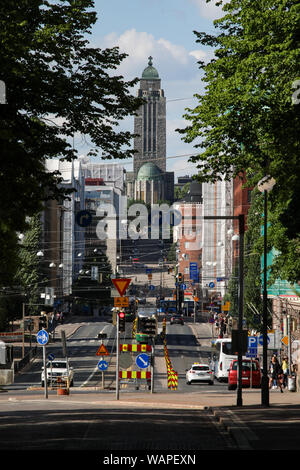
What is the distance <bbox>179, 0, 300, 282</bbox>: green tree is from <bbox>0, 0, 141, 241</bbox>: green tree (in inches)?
252

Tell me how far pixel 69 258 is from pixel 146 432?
444ft

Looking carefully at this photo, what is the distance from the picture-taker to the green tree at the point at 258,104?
2458cm

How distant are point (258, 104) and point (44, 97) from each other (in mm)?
10521

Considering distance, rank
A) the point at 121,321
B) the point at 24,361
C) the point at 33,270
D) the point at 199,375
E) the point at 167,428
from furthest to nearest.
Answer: the point at 33,270
the point at 24,361
the point at 199,375
the point at 121,321
the point at 167,428

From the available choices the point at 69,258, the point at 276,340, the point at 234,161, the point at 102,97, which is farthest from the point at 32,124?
the point at 69,258

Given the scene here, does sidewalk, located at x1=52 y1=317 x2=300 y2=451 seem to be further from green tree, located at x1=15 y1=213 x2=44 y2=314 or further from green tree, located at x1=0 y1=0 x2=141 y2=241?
green tree, located at x1=15 y1=213 x2=44 y2=314

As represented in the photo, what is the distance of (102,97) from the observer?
19.0 meters

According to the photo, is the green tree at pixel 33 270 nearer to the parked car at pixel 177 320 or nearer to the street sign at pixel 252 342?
the parked car at pixel 177 320

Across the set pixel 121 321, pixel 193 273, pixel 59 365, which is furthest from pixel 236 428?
pixel 193 273

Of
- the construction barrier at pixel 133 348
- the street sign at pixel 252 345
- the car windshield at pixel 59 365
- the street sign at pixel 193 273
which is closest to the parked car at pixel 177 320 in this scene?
the street sign at pixel 193 273

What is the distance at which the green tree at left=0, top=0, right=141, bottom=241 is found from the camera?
15320mm

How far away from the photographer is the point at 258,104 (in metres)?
26.2

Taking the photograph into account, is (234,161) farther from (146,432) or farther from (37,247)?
(37,247)

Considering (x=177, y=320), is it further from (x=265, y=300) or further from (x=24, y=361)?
(x=265, y=300)
